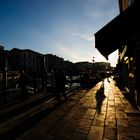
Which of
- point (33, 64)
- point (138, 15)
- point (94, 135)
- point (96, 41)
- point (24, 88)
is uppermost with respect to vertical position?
point (33, 64)

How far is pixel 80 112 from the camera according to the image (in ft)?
23.6

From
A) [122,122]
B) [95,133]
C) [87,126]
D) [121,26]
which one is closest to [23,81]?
[87,126]

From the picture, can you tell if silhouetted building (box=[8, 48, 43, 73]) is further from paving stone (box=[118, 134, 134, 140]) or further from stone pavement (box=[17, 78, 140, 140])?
paving stone (box=[118, 134, 134, 140])

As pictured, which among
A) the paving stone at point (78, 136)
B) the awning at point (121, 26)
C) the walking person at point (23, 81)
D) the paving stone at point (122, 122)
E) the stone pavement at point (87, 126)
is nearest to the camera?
the awning at point (121, 26)

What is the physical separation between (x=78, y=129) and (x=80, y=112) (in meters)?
2.10

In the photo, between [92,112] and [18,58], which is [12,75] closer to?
[92,112]

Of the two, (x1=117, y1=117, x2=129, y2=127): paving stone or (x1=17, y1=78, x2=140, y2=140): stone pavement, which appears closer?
(x1=17, y1=78, x2=140, y2=140): stone pavement

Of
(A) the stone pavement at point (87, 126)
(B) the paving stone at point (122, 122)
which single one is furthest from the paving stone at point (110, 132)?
(B) the paving stone at point (122, 122)

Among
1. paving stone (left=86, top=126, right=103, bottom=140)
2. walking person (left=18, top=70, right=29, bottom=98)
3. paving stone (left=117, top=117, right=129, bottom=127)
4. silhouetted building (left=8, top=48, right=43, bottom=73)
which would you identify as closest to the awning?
paving stone (left=86, top=126, right=103, bottom=140)

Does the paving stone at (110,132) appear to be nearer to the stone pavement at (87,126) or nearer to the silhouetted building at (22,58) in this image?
the stone pavement at (87,126)

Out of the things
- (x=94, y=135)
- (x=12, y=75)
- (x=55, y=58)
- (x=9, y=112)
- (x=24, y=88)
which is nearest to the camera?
(x=94, y=135)

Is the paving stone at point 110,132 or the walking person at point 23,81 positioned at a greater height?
the walking person at point 23,81

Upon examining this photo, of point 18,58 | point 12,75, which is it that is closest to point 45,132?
point 12,75

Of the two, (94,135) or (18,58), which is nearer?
(94,135)
